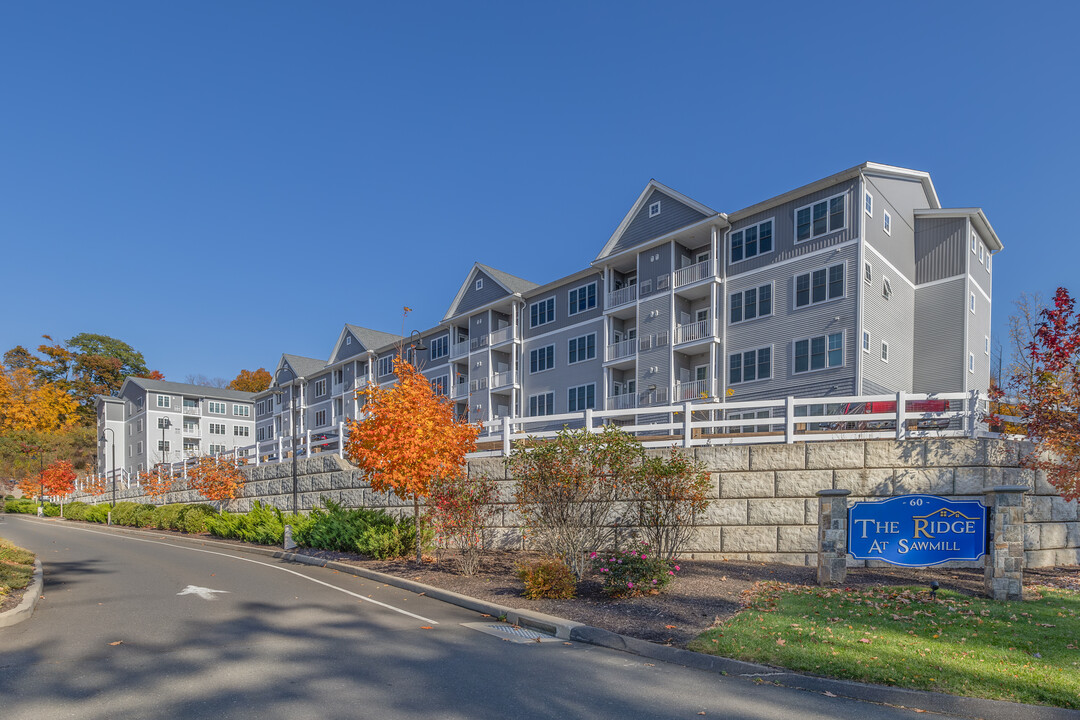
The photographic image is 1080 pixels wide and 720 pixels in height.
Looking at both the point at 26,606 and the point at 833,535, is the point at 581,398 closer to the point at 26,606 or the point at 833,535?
the point at 833,535

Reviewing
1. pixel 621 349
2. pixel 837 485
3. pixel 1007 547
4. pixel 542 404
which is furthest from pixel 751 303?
pixel 1007 547

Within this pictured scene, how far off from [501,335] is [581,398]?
7.53 meters

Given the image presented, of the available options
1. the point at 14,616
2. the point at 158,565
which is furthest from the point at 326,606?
the point at 158,565

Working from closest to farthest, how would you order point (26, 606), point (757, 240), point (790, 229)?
point (26, 606)
point (790, 229)
point (757, 240)

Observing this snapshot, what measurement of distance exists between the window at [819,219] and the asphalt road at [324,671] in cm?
2056

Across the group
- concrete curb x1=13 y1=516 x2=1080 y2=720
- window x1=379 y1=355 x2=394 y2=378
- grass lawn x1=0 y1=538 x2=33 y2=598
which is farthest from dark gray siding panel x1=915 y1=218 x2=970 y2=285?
window x1=379 y1=355 x2=394 y2=378

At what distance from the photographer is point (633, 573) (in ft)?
33.4

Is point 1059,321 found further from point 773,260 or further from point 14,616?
point 14,616

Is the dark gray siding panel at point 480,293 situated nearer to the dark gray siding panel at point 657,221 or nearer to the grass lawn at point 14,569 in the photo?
the dark gray siding panel at point 657,221

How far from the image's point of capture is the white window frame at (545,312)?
119ft

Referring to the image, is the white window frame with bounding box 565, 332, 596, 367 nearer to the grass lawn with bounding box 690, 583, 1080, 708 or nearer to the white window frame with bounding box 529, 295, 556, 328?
the white window frame with bounding box 529, 295, 556, 328

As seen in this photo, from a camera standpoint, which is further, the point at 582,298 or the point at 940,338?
the point at 582,298

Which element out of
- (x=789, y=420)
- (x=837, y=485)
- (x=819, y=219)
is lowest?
(x=837, y=485)

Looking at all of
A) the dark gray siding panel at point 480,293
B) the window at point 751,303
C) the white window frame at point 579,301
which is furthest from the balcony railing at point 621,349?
the dark gray siding panel at point 480,293
